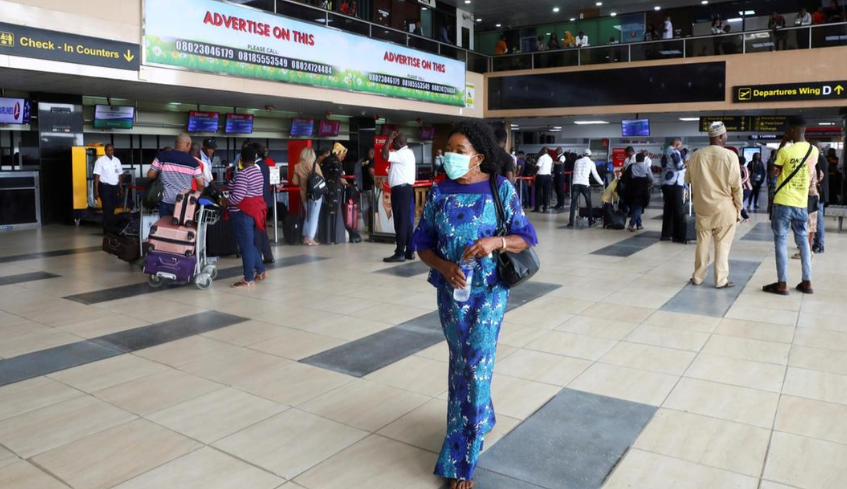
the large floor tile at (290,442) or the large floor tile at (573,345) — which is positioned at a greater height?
the large floor tile at (573,345)

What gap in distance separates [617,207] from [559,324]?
9.26 metres

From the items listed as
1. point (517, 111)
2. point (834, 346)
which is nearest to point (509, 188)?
point (834, 346)

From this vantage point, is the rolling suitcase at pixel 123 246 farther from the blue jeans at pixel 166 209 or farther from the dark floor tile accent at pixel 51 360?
the dark floor tile accent at pixel 51 360

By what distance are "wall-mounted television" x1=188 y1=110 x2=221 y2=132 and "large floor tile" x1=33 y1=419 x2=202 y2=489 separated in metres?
15.0

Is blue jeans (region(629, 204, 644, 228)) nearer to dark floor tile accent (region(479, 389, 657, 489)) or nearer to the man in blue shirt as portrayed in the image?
the man in blue shirt

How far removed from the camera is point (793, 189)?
6352 millimetres

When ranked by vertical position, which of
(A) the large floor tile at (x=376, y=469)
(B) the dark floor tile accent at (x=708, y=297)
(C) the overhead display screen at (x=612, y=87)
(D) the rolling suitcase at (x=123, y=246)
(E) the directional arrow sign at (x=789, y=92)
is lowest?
(A) the large floor tile at (x=376, y=469)

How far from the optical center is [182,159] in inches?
300

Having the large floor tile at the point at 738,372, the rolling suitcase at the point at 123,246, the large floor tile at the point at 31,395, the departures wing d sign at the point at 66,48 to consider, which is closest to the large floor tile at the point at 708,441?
the large floor tile at the point at 738,372

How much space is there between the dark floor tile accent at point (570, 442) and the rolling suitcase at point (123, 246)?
244 inches

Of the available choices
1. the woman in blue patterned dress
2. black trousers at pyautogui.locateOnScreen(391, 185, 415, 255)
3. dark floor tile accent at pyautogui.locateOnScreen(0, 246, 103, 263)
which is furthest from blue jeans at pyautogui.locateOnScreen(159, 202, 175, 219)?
the woman in blue patterned dress

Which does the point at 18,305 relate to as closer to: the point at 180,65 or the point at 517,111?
the point at 180,65

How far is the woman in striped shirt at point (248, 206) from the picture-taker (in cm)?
700

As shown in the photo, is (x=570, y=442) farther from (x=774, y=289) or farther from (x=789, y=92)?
(x=789, y=92)
